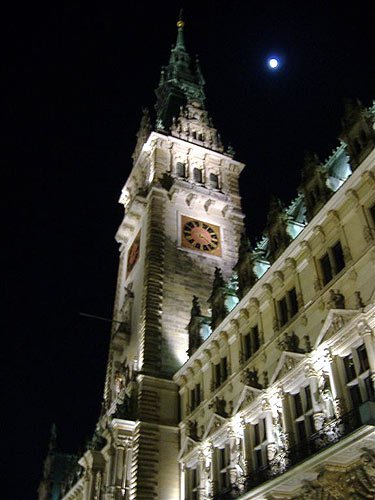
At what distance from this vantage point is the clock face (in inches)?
1809

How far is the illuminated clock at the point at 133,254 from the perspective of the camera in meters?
48.3

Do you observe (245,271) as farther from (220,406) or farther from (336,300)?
(336,300)

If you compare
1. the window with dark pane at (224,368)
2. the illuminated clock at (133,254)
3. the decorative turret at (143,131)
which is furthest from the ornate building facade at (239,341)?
the decorative turret at (143,131)

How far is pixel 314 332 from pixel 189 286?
19311mm

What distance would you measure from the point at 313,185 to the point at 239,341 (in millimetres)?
9106

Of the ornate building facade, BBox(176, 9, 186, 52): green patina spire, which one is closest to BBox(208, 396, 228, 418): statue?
the ornate building facade

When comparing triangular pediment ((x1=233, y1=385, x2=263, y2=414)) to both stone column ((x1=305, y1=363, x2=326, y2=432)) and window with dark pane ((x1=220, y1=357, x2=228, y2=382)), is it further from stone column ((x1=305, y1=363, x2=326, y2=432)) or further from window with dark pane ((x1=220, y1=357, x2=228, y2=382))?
stone column ((x1=305, y1=363, x2=326, y2=432))

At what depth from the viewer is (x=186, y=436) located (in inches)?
1312

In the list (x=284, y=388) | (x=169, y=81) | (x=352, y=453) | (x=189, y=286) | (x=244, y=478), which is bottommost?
(x=352, y=453)

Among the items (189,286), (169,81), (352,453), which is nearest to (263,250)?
(189,286)

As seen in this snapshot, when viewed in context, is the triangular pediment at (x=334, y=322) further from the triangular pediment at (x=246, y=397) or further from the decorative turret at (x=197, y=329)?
the decorative turret at (x=197, y=329)

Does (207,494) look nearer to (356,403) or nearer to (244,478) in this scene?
(244,478)

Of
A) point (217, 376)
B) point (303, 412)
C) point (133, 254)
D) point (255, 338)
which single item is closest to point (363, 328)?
point (303, 412)

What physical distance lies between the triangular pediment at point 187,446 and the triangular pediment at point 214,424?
5.51ft
